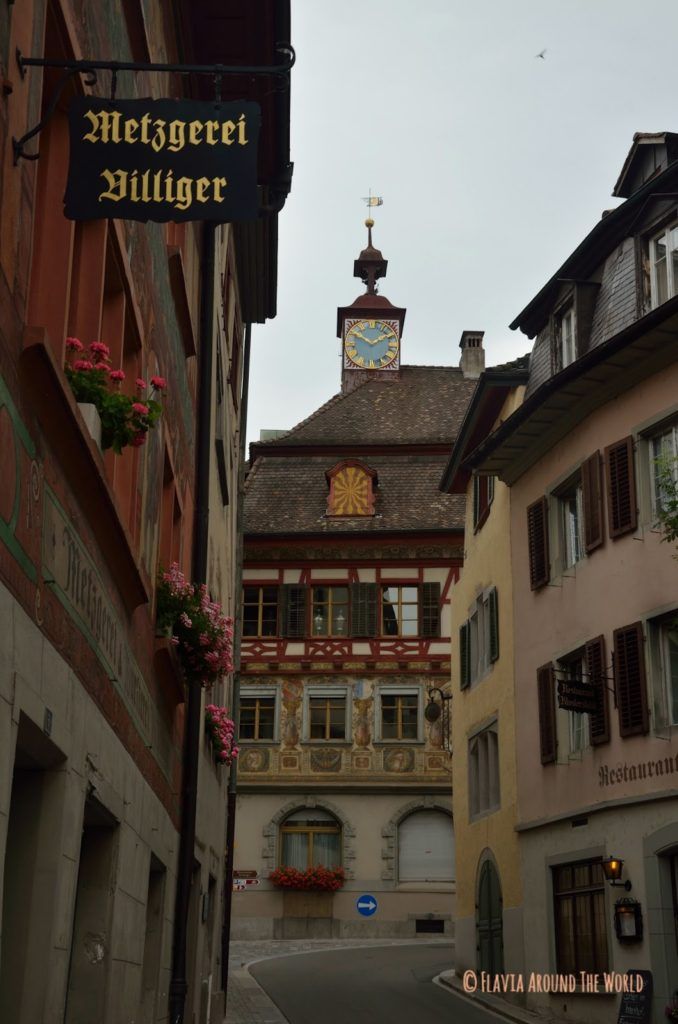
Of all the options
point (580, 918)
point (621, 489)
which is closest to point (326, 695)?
point (580, 918)

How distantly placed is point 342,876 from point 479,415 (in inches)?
A: 711

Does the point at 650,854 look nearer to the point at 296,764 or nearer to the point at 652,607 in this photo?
the point at 652,607

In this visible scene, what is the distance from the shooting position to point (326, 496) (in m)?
43.2

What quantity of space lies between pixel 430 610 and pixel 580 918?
71.5 feet

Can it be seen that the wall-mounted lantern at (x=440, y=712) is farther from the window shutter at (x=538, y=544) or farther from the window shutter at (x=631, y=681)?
the window shutter at (x=631, y=681)

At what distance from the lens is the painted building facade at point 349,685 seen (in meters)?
39.4

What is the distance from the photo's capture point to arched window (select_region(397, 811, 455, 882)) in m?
39.4

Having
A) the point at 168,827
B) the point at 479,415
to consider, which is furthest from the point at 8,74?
the point at 479,415

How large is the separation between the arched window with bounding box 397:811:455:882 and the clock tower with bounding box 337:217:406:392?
16.8 meters

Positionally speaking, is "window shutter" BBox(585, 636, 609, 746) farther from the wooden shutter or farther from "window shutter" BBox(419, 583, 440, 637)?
"window shutter" BBox(419, 583, 440, 637)

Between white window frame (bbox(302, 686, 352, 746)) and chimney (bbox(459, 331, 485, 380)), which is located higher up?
chimney (bbox(459, 331, 485, 380))

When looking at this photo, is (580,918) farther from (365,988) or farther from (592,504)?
(592,504)

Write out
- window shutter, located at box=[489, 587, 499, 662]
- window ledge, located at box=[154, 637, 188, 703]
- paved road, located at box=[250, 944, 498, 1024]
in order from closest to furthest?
window ledge, located at box=[154, 637, 188, 703], paved road, located at box=[250, 944, 498, 1024], window shutter, located at box=[489, 587, 499, 662]

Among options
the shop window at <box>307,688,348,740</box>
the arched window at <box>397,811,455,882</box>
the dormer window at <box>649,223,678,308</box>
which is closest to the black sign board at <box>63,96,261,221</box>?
the dormer window at <box>649,223,678,308</box>
